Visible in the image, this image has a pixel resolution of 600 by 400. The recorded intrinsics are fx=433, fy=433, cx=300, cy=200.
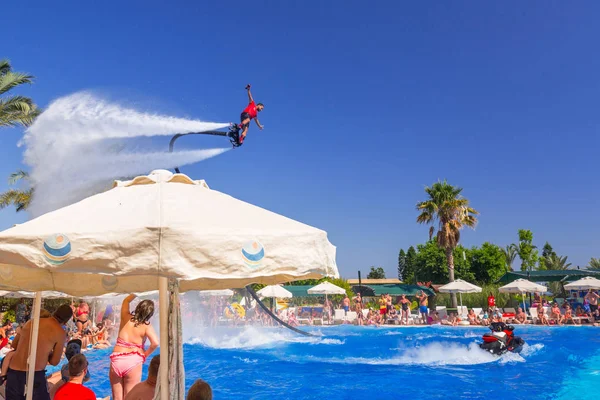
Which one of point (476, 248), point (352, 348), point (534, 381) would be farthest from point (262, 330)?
point (476, 248)

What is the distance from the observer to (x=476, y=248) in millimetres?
50375

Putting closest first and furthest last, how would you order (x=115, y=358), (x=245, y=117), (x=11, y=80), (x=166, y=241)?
(x=166, y=241) < (x=115, y=358) < (x=245, y=117) < (x=11, y=80)

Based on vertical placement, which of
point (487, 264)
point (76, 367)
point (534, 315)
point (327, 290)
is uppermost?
point (487, 264)

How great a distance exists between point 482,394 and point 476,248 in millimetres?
44317

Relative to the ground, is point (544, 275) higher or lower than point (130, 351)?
higher

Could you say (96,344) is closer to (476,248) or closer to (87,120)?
(87,120)

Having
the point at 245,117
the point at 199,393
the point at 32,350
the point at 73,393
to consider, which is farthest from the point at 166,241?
the point at 245,117

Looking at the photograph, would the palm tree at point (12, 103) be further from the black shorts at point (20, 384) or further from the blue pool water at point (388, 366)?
the black shorts at point (20, 384)

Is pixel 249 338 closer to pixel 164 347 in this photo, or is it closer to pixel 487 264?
pixel 164 347

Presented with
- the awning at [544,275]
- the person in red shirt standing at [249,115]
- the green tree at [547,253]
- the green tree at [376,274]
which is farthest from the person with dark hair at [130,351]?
the green tree at [376,274]

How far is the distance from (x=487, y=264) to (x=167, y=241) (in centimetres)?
5142

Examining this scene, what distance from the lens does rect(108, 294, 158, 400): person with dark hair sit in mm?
4441

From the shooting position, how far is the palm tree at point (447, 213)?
32.8 meters

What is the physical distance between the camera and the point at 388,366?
13.2 m
